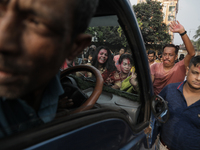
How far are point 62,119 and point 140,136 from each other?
79cm

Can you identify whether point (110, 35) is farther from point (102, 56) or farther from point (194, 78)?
A: point (194, 78)

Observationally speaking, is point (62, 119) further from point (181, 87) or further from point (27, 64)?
point (181, 87)

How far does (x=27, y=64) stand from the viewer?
556 millimetres

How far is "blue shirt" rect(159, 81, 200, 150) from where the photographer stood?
1895mm

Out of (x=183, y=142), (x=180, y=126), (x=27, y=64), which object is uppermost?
(x=27, y=64)

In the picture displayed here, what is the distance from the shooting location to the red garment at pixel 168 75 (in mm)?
3027

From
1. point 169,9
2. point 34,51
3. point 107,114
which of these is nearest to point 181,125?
point 107,114

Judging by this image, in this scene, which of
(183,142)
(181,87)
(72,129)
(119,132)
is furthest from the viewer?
(181,87)

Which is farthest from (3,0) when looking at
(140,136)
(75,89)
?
(140,136)

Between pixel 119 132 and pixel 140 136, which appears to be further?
pixel 140 136

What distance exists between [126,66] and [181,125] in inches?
44.7

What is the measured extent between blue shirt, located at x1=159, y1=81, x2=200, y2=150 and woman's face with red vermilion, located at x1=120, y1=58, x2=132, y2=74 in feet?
3.25

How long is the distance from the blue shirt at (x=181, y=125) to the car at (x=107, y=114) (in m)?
0.58

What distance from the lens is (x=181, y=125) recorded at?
1.96 m
